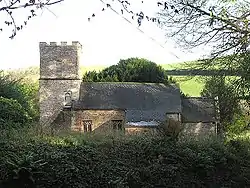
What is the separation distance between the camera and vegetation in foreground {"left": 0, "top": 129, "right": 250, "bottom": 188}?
12289 millimetres

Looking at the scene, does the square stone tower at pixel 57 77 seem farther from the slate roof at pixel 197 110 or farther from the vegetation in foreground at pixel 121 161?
the vegetation in foreground at pixel 121 161

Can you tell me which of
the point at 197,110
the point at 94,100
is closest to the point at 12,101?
the point at 94,100

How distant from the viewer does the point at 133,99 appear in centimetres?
3978

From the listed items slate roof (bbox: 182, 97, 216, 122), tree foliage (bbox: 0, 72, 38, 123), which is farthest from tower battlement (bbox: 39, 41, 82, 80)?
tree foliage (bbox: 0, 72, 38, 123)

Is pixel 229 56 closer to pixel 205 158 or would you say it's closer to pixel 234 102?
pixel 234 102

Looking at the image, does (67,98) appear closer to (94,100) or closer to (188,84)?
(94,100)

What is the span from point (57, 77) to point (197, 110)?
12.3 metres

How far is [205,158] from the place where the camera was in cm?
1502

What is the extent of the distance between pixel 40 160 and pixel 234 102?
5368 millimetres

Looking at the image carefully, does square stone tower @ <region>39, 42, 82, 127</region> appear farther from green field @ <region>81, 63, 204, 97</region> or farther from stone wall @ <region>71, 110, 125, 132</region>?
green field @ <region>81, 63, 204, 97</region>

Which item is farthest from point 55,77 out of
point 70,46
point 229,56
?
point 229,56

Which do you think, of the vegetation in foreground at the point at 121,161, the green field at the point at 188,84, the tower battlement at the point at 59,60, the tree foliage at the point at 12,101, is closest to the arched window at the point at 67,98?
the tower battlement at the point at 59,60

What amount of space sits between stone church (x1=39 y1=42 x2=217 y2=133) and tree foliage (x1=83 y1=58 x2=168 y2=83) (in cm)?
448

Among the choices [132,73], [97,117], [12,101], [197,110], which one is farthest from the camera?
[132,73]
